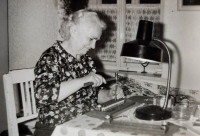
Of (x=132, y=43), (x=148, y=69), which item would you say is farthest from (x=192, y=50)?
(x=132, y=43)

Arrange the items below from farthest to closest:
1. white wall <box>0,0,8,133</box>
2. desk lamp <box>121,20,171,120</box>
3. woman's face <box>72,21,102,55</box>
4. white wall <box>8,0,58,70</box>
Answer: white wall <box>8,0,58,70</box>, white wall <box>0,0,8,133</box>, woman's face <box>72,21,102,55</box>, desk lamp <box>121,20,171,120</box>

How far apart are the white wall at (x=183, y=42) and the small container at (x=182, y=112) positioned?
3.40 ft

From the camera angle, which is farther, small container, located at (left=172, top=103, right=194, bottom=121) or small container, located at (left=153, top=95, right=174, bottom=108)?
small container, located at (left=153, top=95, right=174, bottom=108)

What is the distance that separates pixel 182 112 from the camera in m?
1.29

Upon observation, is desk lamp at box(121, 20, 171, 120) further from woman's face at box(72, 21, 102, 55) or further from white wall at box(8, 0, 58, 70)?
white wall at box(8, 0, 58, 70)

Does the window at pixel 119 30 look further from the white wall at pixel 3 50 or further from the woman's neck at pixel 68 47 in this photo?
the woman's neck at pixel 68 47

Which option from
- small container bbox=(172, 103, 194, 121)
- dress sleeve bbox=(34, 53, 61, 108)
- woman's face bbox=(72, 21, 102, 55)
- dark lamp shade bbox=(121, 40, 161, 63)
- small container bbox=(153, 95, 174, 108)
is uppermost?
woman's face bbox=(72, 21, 102, 55)

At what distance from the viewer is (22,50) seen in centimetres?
271

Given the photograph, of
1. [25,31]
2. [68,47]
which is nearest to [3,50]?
[25,31]

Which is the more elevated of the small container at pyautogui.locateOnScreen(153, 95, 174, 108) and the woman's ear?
the woman's ear

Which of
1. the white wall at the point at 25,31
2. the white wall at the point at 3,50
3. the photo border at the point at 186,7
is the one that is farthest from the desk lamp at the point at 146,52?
the white wall at the point at 25,31

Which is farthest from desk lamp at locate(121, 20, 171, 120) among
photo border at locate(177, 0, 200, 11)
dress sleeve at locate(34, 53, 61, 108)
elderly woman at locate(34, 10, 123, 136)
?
photo border at locate(177, 0, 200, 11)

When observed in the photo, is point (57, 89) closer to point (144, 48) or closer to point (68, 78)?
point (68, 78)

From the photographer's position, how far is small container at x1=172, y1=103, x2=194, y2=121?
126cm
